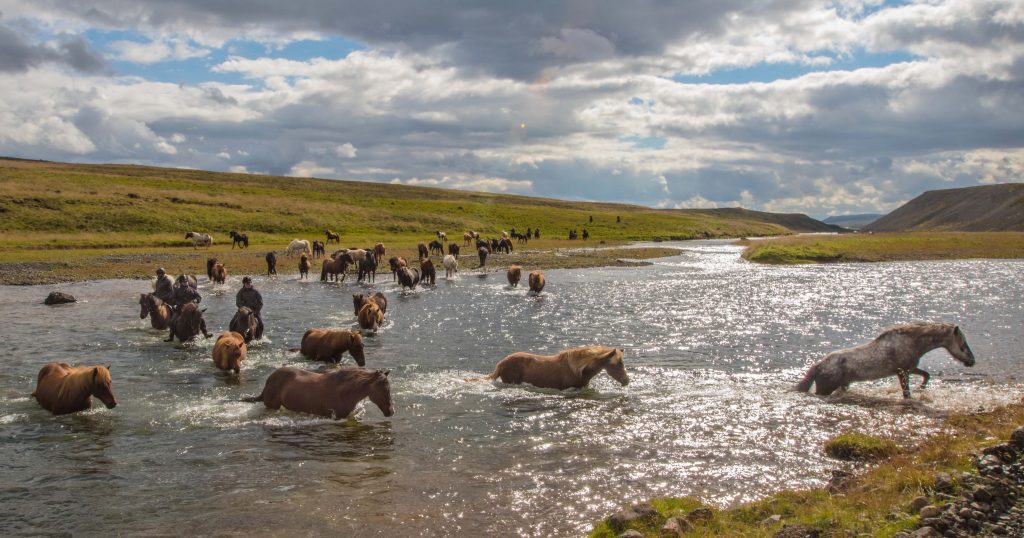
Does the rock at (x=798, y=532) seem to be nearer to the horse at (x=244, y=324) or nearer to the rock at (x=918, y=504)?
the rock at (x=918, y=504)

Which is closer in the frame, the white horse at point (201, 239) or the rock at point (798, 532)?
the rock at point (798, 532)

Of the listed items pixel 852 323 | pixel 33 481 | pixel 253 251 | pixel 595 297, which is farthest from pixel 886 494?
pixel 253 251

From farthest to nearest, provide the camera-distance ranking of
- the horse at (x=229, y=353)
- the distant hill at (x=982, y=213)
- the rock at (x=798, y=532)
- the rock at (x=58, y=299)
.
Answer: the distant hill at (x=982, y=213)
the rock at (x=58, y=299)
the horse at (x=229, y=353)
the rock at (x=798, y=532)

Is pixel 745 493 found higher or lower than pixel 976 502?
lower

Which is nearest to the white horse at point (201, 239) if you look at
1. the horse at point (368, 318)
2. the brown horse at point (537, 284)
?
the brown horse at point (537, 284)

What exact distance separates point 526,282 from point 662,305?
11.0 meters

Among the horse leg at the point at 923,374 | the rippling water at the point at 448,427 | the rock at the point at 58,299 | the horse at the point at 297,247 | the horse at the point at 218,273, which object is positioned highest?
the horse at the point at 297,247

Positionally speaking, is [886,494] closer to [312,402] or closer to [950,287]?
[312,402]

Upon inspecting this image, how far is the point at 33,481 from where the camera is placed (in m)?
9.10

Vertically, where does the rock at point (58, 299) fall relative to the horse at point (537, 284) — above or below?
below

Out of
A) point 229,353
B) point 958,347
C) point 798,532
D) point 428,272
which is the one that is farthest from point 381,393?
point 428,272

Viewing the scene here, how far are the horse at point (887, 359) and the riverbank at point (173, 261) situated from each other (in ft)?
101

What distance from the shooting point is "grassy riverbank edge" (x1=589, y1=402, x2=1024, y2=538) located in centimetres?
664

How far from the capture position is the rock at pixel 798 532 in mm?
6458
